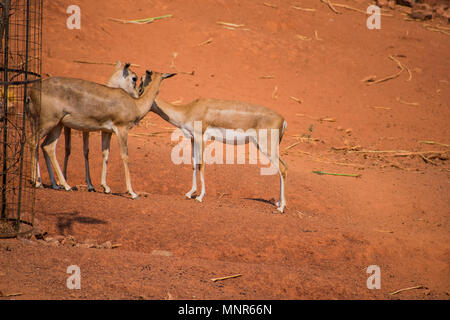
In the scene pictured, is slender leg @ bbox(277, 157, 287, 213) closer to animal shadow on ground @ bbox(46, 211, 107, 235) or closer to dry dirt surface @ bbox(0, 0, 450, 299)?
dry dirt surface @ bbox(0, 0, 450, 299)

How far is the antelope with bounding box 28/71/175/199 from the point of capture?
934 cm

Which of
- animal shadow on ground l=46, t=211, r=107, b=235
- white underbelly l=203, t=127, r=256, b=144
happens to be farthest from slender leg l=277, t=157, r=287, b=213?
animal shadow on ground l=46, t=211, r=107, b=235

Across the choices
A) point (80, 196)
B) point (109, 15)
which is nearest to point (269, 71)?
point (109, 15)

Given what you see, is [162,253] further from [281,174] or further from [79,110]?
[281,174]

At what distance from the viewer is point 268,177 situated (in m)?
11.9

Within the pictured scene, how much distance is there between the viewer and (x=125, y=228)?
823cm

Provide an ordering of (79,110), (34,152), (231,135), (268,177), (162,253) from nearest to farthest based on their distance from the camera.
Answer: (162,253) < (34,152) < (79,110) < (231,135) < (268,177)

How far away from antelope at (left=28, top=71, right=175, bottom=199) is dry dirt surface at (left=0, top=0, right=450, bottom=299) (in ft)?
3.49

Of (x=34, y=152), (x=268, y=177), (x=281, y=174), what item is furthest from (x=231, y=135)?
(x=34, y=152)

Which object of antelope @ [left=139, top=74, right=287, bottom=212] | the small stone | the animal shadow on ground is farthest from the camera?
antelope @ [left=139, top=74, right=287, bottom=212]

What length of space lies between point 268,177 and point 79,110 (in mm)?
4431

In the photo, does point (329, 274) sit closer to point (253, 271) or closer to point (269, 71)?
point (253, 271)

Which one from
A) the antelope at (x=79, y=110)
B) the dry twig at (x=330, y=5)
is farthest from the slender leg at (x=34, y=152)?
the dry twig at (x=330, y=5)

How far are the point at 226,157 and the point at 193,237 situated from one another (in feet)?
16.1
